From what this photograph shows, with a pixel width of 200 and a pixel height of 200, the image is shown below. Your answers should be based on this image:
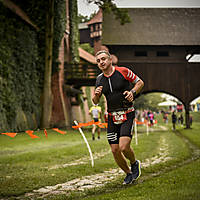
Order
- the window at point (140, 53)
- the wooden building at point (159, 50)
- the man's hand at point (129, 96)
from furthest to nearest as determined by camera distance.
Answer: the window at point (140, 53)
the wooden building at point (159, 50)
the man's hand at point (129, 96)

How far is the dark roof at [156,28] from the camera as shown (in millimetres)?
26406

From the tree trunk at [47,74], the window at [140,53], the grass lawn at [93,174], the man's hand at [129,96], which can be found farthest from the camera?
the window at [140,53]

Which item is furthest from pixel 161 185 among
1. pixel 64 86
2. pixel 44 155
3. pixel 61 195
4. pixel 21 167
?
pixel 64 86

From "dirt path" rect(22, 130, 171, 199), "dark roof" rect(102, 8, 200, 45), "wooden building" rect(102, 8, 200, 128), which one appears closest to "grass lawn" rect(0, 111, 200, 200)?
"dirt path" rect(22, 130, 171, 199)

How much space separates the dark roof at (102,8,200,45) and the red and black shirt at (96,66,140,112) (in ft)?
68.2

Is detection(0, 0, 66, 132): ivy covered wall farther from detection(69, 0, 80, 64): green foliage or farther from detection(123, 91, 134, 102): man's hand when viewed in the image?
detection(123, 91, 134, 102): man's hand

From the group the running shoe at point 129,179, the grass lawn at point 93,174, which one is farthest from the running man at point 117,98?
the grass lawn at point 93,174

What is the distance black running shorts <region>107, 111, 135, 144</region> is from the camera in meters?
5.00

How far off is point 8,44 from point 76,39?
43.3 feet

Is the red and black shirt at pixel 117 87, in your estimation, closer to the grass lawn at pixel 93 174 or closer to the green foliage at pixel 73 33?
the grass lawn at pixel 93 174

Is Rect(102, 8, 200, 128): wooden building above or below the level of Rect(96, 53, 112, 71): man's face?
above

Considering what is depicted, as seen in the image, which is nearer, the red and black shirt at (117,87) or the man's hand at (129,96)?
the man's hand at (129,96)

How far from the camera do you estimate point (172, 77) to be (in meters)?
25.7

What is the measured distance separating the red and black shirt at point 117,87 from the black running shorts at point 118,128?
0.58ft
